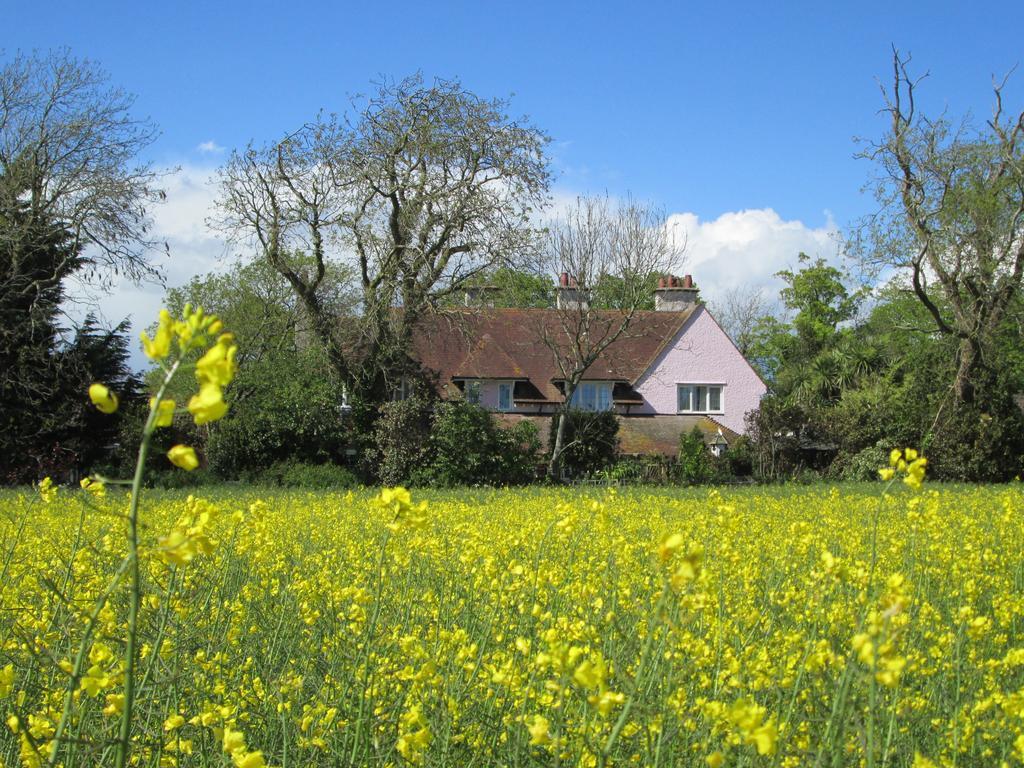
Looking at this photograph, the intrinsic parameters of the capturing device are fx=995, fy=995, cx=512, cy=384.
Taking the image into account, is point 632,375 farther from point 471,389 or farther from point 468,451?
point 468,451

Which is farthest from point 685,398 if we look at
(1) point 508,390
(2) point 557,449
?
(2) point 557,449

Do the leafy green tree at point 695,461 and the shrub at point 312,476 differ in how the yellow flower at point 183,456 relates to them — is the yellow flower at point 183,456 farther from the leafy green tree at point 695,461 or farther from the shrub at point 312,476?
the leafy green tree at point 695,461

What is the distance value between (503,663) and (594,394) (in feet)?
109

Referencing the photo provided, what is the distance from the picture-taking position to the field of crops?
2221mm

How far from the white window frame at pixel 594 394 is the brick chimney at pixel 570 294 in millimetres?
6534

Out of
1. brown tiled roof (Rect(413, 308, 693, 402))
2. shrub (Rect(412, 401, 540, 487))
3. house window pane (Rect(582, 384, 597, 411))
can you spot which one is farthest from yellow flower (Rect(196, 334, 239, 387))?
house window pane (Rect(582, 384, 597, 411))

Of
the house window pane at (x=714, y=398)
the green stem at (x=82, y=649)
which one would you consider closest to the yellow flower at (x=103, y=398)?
the green stem at (x=82, y=649)

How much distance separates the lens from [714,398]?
39.0m

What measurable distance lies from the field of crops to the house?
90.4 ft

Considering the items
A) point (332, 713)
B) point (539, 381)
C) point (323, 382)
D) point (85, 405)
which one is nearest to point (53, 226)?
point (85, 405)

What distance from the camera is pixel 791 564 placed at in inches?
228

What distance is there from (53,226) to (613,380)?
20.3 metres

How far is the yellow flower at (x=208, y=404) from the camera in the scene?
4.91ft

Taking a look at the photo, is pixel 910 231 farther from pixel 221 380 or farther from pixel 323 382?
pixel 221 380
